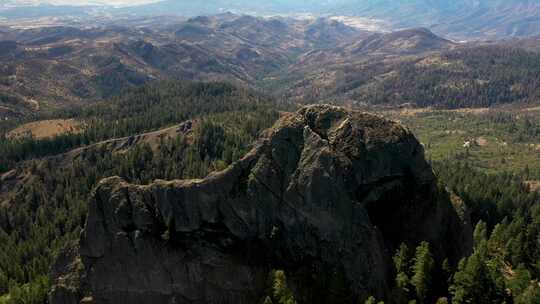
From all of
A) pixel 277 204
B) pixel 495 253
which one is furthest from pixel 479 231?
pixel 277 204

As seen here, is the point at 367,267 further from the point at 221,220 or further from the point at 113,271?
the point at 113,271

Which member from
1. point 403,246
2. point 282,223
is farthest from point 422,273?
point 282,223

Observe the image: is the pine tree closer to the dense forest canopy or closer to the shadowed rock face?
the dense forest canopy

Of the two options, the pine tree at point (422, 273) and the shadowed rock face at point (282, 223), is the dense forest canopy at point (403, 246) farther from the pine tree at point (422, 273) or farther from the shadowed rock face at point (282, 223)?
the shadowed rock face at point (282, 223)

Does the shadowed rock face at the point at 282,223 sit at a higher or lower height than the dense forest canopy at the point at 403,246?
higher

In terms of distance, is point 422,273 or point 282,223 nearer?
point 422,273

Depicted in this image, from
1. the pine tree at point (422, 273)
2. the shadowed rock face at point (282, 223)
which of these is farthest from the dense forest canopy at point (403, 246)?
the shadowed rock face at point (282, 223)

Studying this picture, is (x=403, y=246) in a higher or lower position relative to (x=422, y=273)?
higher

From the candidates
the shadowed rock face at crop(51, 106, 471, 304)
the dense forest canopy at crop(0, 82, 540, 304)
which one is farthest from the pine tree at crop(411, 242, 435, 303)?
the shadowed rock face at crop(51, 106, 471, 304)

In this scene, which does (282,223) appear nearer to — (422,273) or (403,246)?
(403,246)
